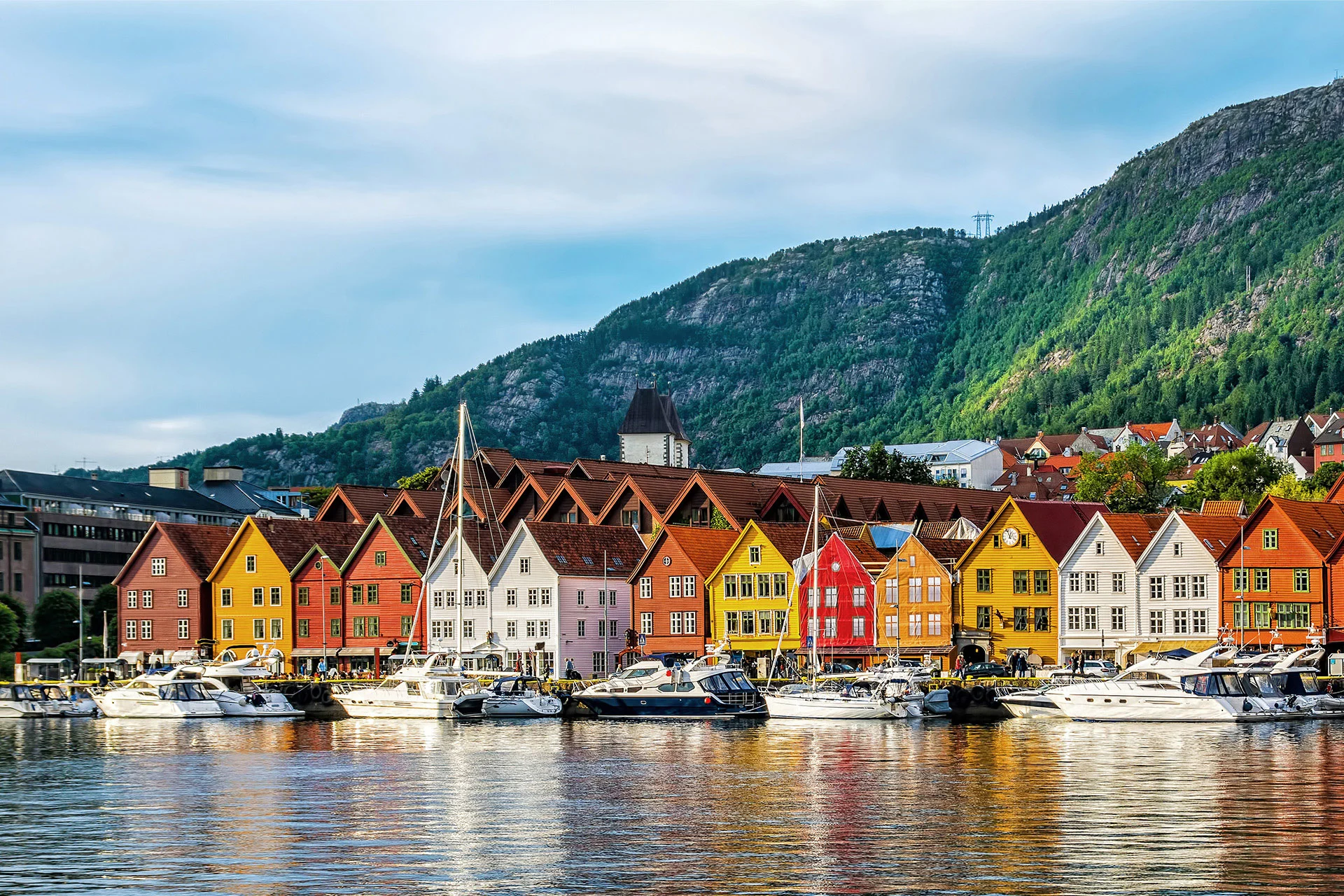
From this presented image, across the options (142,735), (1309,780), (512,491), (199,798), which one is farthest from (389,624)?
(1309,780)

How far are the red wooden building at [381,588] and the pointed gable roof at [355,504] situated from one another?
13497 mm

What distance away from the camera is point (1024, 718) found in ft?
308

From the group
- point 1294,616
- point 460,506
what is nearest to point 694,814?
point 460,506

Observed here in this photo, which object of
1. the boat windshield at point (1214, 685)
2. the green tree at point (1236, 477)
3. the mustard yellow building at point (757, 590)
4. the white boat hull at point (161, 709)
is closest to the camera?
the boat windshield at point (1214, 685)

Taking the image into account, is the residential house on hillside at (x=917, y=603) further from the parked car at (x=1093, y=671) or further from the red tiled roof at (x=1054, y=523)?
the parked car at (x=1093, y=671)

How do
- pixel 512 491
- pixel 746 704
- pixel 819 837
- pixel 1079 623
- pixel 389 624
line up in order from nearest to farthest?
pixel 819 837 → pixel 746 704 → pixel 1079 623 → pixel 389 624 → pixel 512 491

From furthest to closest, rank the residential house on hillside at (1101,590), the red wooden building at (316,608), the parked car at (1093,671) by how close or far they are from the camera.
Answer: the red wooden building at (316,608) → the residential house on hillside at (1101,590) → the parked car at (1093,671)

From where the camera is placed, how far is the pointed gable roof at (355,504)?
15262 cm

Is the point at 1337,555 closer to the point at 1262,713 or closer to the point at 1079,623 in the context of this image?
the point at 1079,623

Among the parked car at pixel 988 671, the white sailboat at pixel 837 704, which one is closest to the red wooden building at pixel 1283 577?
the parked car at pixel 988 671

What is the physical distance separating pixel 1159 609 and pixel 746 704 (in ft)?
112

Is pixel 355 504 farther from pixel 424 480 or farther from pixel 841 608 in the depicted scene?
pixel 841 608

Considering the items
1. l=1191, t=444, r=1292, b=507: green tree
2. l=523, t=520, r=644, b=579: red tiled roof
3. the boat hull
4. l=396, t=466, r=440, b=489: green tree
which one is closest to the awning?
the boat hull

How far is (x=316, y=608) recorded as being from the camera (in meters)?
137
